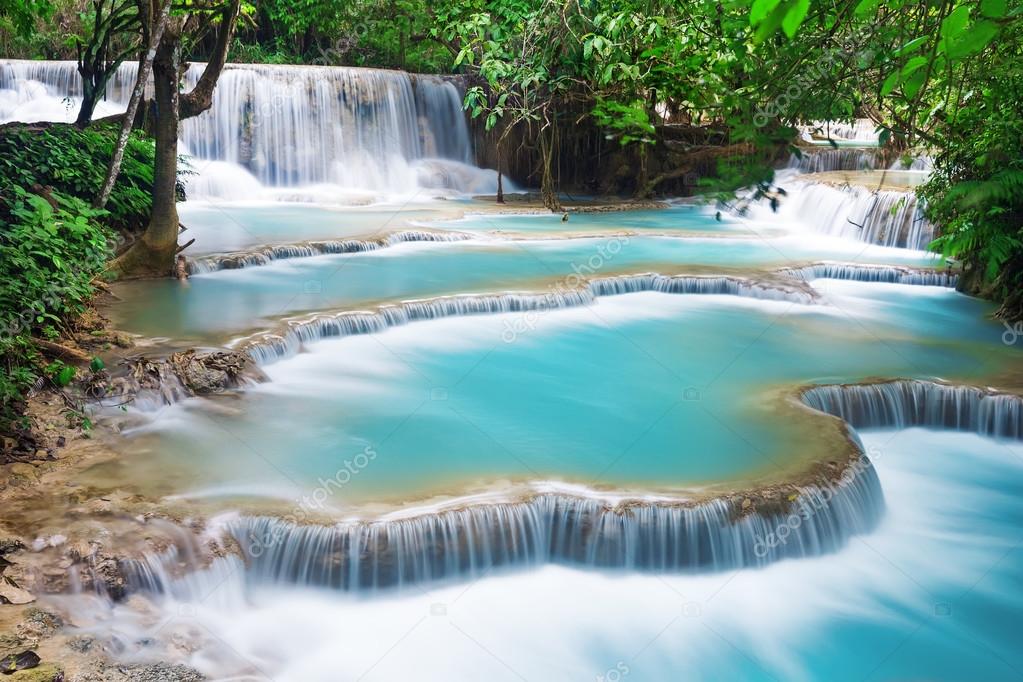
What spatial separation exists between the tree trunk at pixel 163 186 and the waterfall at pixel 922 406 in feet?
20.1

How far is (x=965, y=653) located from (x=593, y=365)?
3669mm

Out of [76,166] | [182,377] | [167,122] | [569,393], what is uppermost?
[167,122]

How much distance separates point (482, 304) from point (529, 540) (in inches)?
164

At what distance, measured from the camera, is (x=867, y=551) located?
5.08 meters

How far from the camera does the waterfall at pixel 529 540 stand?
4395mm

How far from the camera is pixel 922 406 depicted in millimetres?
6594

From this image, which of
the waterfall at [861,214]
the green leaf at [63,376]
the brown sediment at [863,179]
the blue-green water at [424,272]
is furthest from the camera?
the brown sediment at [863,179]

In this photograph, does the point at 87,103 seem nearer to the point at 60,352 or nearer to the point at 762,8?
the point at 60,352

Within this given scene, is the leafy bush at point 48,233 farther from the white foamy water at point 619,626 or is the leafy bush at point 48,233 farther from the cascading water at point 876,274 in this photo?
the cascading water at point 876,274

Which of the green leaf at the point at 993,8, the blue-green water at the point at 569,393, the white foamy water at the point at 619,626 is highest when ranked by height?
the green leaf at the point at 993,8

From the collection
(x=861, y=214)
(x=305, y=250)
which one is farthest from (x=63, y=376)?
(x=861, y=214)

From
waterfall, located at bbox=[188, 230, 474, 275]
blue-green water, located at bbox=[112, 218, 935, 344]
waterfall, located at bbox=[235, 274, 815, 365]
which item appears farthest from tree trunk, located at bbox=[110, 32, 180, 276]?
waterfall, located at bbox=[235, 274, 815, 365]

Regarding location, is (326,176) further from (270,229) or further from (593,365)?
(593,365)

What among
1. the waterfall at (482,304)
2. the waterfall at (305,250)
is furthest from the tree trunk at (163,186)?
the waterfall at (482,304)
